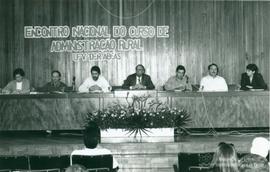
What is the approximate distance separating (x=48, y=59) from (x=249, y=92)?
4.84m

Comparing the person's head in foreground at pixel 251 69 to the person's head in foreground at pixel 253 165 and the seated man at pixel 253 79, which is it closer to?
the seated man at pixel 253 79

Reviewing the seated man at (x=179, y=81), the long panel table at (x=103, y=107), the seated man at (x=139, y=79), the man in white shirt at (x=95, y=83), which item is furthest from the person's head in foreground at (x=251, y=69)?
the man in white shirt at (x=95, y=83)

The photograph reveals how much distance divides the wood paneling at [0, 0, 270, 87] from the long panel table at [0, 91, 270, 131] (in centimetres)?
274

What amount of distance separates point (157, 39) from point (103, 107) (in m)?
3.35

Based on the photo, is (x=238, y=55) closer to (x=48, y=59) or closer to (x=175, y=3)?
(x=175, y=3)

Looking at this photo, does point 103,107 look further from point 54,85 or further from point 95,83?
point 54,85

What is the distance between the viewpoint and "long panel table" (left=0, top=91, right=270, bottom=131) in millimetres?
7934

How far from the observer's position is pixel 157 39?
10.8 m

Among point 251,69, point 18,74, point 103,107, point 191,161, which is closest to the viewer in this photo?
point 191,161

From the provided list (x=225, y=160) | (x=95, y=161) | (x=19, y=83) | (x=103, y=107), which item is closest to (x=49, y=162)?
(x=95, y=161)

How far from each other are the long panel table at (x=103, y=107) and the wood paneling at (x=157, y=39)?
9.00ft

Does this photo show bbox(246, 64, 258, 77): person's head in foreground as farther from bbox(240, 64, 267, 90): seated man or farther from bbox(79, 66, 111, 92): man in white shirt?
bbox(79, 66, 111, 92): man in white shirt

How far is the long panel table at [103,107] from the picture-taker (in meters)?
7.93

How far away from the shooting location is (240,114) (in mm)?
7980
